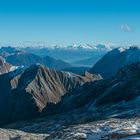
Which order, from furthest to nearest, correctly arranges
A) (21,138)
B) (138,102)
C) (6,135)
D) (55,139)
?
(138,102)
(6,135)
(21,138)
(55,139)

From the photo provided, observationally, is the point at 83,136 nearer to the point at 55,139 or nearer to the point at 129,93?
the point at 55,139

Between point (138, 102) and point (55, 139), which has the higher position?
point (55, 139)

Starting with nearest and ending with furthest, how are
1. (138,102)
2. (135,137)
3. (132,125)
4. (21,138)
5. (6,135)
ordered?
(135,137), (132,125), (21,138), (6,135), (138,102)

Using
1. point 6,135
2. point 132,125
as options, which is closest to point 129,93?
point 6,135

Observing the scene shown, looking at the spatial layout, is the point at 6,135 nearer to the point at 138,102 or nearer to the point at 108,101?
the point at 138,102

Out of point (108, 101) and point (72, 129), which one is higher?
point (72, 129)

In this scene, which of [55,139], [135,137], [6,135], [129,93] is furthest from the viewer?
[129,93]

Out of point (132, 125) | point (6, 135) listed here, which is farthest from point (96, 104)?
point (132, 125)

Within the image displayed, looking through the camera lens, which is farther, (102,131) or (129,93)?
(129,93)

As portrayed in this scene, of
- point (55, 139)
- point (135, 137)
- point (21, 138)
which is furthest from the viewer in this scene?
point (21, 138)
